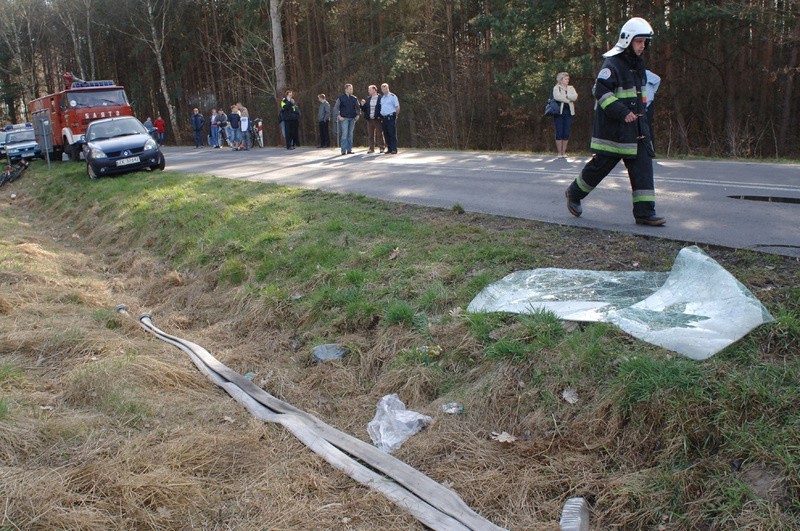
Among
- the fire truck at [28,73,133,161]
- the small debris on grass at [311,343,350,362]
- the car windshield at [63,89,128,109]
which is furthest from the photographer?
the car windshield at [63,89,128,109]

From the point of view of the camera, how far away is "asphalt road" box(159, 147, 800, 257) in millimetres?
6965

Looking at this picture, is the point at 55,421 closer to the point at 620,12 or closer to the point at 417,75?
the point at 620,12

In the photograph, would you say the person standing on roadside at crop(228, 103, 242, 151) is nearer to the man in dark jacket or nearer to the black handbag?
the man in dark jacket

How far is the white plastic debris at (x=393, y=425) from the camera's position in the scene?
4.36 meters

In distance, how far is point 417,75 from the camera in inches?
1184

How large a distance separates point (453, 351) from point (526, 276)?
1087mm

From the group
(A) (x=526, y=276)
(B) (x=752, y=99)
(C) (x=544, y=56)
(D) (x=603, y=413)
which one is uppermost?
(C) (x=544, y=56)

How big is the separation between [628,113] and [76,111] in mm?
22753

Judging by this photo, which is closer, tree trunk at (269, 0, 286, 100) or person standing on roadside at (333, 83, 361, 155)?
person standing on roadside at (333, 83, 361, 155)

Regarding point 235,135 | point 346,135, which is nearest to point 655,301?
point 346,135

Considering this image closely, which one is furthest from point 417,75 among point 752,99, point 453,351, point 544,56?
point 453,351

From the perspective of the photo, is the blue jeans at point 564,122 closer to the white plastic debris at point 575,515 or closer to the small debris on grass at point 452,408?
the small debris on grass at point 452,408

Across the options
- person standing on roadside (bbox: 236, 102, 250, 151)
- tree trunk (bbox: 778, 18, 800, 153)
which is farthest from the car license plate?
tree trunk (bbox: 778, 18, 800, 153)

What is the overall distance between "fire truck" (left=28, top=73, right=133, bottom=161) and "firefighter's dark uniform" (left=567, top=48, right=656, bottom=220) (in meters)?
21.1
